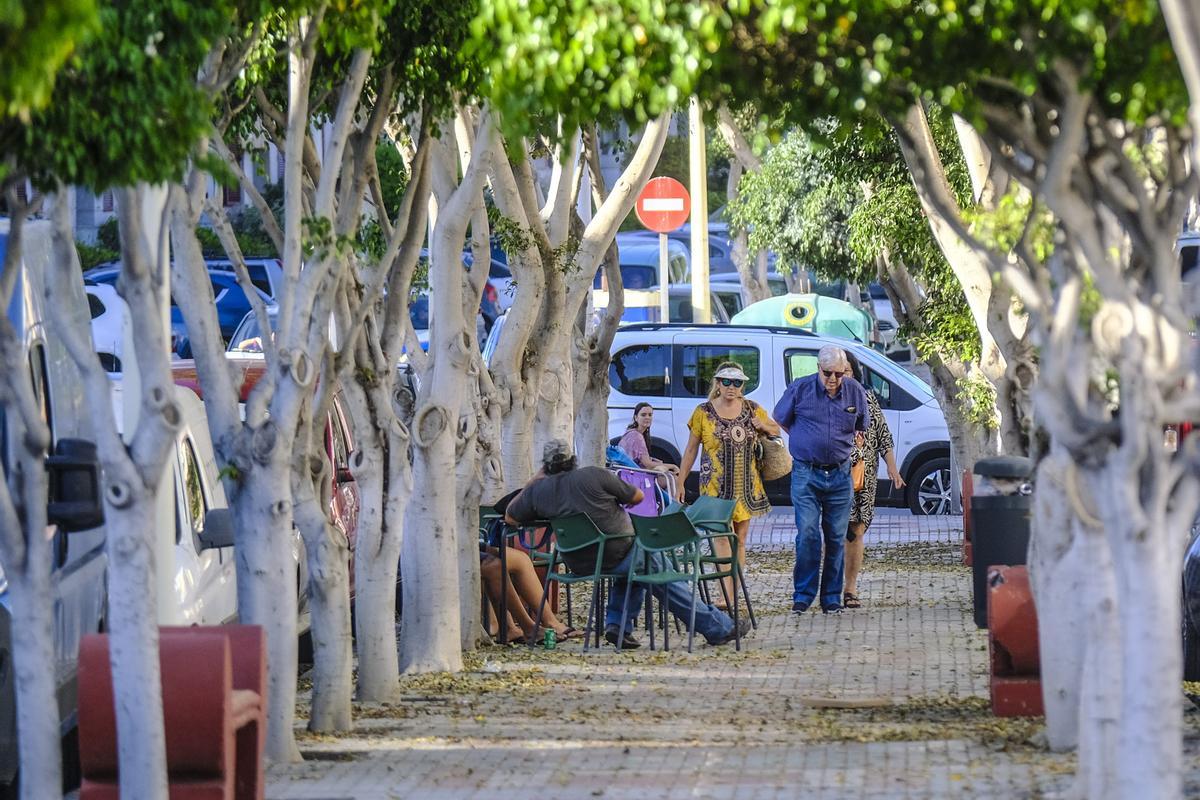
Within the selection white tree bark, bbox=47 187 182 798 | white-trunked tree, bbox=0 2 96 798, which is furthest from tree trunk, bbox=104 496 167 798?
white-trunked tree, bbox=0 2 96 798

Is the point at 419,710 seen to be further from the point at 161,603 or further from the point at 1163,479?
the point at 1163,479

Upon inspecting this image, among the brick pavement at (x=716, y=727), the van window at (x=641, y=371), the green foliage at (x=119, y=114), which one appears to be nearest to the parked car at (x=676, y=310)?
the van window at (x=641, y=371)

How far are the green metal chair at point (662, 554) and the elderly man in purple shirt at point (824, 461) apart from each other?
1541mm

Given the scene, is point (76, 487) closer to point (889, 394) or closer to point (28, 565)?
point (28, 565)

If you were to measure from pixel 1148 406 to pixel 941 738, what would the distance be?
3.61 meters

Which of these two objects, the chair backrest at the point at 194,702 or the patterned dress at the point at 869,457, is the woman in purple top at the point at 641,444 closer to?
the patterned dress at the point at 869,457

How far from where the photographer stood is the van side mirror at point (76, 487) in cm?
758

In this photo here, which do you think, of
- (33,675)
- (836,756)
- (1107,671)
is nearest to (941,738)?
(836,756)

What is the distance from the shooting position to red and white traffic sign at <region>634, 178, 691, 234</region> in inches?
907

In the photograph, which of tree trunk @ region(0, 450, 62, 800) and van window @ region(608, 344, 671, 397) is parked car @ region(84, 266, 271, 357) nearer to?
van window @ region(608, 344, 671, 397)

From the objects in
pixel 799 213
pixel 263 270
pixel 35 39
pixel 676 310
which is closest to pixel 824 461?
pixel 35 39

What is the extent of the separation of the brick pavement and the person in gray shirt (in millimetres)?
272

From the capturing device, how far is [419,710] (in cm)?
1034

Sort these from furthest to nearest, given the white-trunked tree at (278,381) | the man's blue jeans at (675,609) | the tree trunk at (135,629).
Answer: the man's blue jeans at (675,609) < the white-trunked tree at (278,381) < the tree trunk at (135,629)
